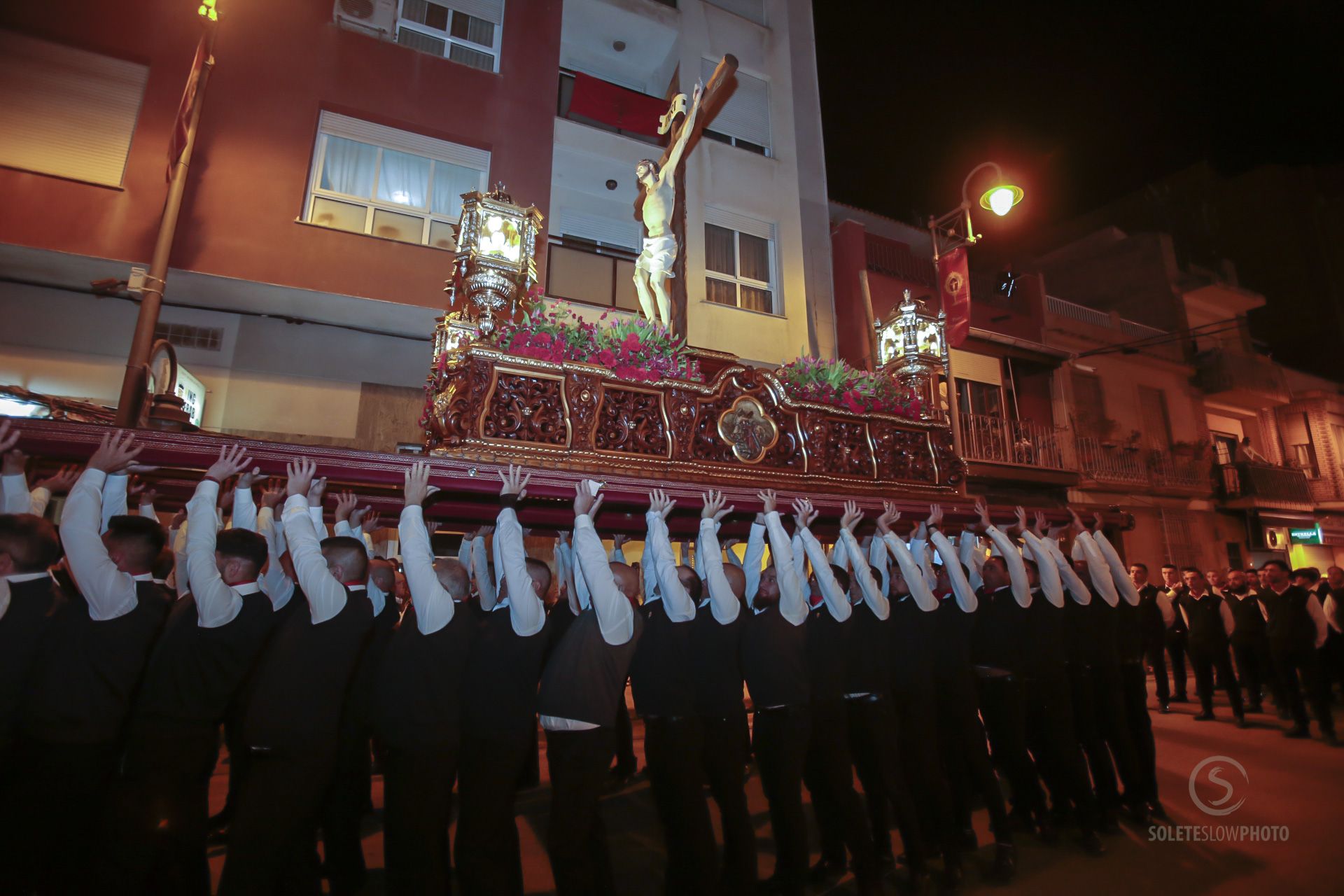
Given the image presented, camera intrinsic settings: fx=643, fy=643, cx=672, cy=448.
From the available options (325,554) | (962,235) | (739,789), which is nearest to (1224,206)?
(962,235)

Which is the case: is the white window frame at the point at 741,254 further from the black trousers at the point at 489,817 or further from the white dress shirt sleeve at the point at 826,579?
the black trousers at the point at 489,817

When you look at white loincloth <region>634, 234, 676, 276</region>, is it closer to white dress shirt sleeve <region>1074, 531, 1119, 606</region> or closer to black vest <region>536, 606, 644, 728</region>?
black vest <region>536, 606, 644, 728</region>

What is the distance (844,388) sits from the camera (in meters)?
5.23

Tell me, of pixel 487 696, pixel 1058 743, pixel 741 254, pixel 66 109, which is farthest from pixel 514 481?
pixel 741 254

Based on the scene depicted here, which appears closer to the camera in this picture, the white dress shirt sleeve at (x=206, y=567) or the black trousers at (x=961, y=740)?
the white dress shirt sleeve at (x=206, y=567)

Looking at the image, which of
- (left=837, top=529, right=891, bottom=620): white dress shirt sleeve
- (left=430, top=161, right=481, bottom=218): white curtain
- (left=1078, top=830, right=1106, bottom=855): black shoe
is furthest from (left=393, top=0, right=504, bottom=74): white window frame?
(left=1078, top=830, right=1106, bottom=855): black shoe

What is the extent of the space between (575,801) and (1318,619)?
945 cm

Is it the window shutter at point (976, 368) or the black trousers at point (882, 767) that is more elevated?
the window shutter at point (976, 368)

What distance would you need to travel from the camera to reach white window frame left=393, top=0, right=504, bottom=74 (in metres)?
9.98

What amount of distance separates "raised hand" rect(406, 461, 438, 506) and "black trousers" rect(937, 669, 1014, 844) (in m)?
3.91

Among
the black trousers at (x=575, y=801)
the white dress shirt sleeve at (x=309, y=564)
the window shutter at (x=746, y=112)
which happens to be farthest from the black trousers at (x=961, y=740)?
the window shutter at (x=746, y=112)

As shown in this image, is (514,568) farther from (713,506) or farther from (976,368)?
(976,368)

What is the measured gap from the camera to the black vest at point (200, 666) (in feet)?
9.93

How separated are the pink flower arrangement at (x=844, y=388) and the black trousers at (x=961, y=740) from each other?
6.99 feet
